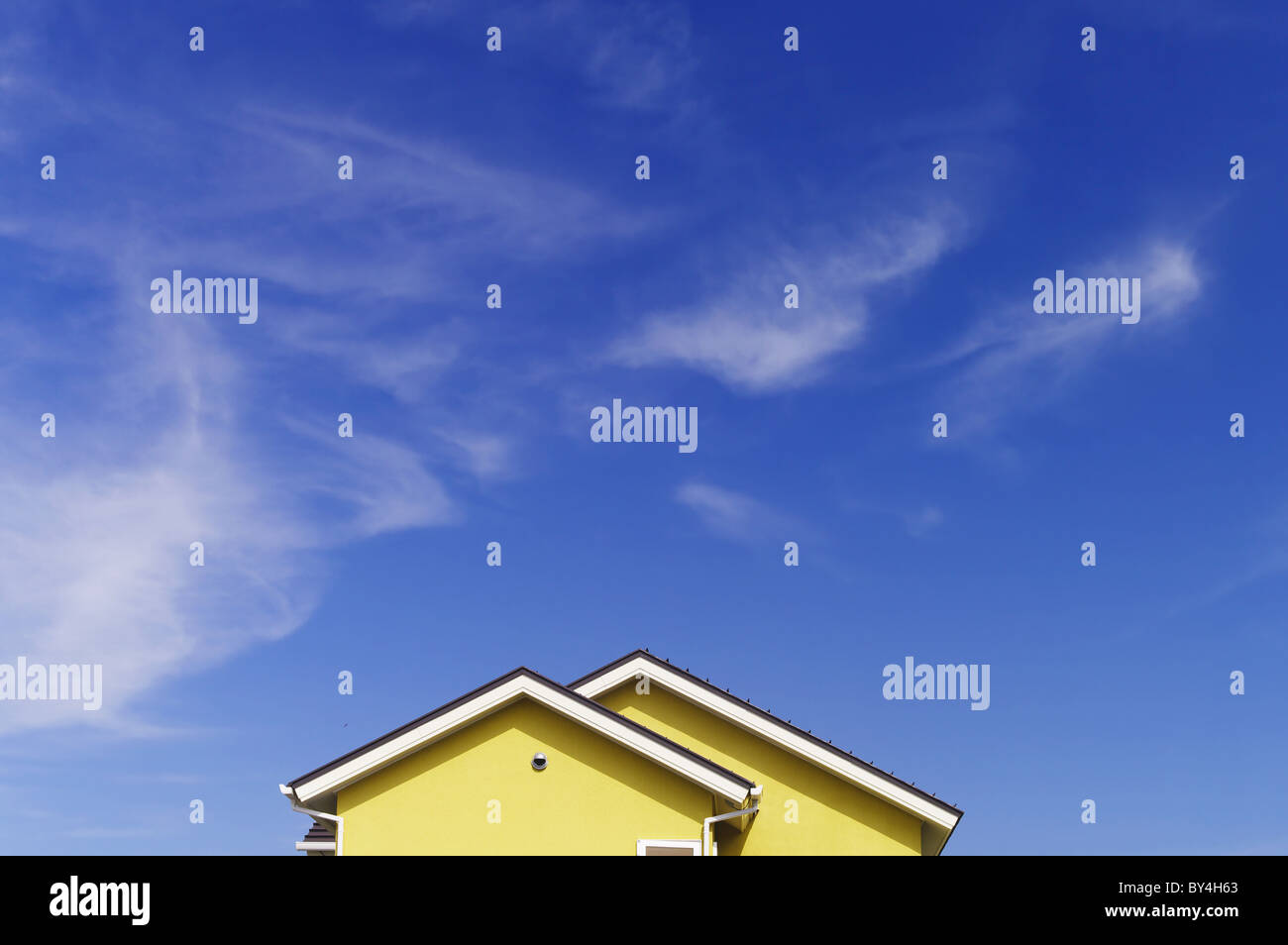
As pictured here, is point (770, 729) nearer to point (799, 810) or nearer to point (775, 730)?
point (775, 730)

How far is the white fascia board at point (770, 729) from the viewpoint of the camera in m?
18.4

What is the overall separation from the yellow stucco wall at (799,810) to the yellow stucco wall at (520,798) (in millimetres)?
3267

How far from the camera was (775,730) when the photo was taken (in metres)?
19.4

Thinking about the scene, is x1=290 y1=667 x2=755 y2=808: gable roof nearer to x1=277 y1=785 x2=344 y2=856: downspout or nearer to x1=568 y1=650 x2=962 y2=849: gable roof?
x1=277 y1=785 x2=344 y2=856: downspout

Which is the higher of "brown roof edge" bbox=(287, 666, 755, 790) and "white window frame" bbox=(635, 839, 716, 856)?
"brown roof edge" bbox=(287, 666, 755, 790)

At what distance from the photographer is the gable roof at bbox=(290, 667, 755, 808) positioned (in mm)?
15625

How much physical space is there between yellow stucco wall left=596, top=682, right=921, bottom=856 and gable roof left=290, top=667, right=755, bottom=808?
3390mm

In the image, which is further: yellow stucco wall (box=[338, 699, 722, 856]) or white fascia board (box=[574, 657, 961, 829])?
white fascia board (box=[574, 657, 961, 829])

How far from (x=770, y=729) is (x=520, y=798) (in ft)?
18.5

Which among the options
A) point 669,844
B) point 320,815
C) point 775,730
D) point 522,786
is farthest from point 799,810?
point 320,815

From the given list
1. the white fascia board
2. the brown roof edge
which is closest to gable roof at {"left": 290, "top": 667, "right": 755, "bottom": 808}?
the brown roof edge

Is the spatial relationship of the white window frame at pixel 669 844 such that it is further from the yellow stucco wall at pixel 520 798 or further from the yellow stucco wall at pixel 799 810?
the yellow stucco wall at pixel 799 810
